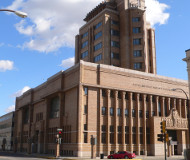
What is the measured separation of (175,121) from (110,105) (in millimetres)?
16128

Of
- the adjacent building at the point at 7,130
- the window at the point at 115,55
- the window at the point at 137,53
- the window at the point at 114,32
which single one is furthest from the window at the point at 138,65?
the adjacent building at the point at 7,130

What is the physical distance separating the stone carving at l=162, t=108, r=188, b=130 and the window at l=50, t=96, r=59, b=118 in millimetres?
24448

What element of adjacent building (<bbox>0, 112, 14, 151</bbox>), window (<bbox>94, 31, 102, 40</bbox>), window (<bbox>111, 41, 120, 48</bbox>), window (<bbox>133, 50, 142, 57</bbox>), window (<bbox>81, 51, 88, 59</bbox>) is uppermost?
window (<bbox>94, 31, 102, 40</bbox>)

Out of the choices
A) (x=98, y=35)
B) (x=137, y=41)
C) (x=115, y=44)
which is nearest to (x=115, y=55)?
(x=115, y=44)

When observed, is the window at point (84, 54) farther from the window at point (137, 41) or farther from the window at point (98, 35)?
the window at point (137, 41)

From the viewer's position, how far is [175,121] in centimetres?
5750

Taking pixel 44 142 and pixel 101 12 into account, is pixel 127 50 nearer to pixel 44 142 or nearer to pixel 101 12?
pixel 101 12

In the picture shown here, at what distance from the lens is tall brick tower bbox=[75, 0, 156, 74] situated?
7450 cm

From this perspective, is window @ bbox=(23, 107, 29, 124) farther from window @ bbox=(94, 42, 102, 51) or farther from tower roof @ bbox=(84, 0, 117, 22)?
tower roof @ bbox=(84, 0, 117, 22)

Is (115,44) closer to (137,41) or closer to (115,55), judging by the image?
(115,55)

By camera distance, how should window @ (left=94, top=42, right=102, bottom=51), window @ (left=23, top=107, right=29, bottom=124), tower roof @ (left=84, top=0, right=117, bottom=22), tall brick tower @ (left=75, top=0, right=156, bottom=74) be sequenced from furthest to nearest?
tower roof @ (left=84, top=0, right=117, bottom=22) → window @ (left=23, top=107, right=29, bottom=124) → window @ (left=94, top=42, right=102, bottom=51) → tall brick tower @ (left=75, top=0, right=156, bottom=74)

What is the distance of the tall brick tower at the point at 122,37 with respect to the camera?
74500mm

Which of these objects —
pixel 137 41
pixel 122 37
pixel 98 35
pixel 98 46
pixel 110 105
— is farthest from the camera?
pixel 98 35

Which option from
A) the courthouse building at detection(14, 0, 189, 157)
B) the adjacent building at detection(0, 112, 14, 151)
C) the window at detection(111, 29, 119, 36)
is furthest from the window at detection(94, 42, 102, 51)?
the adjacent building at detection(0, 112, 14, 151)
